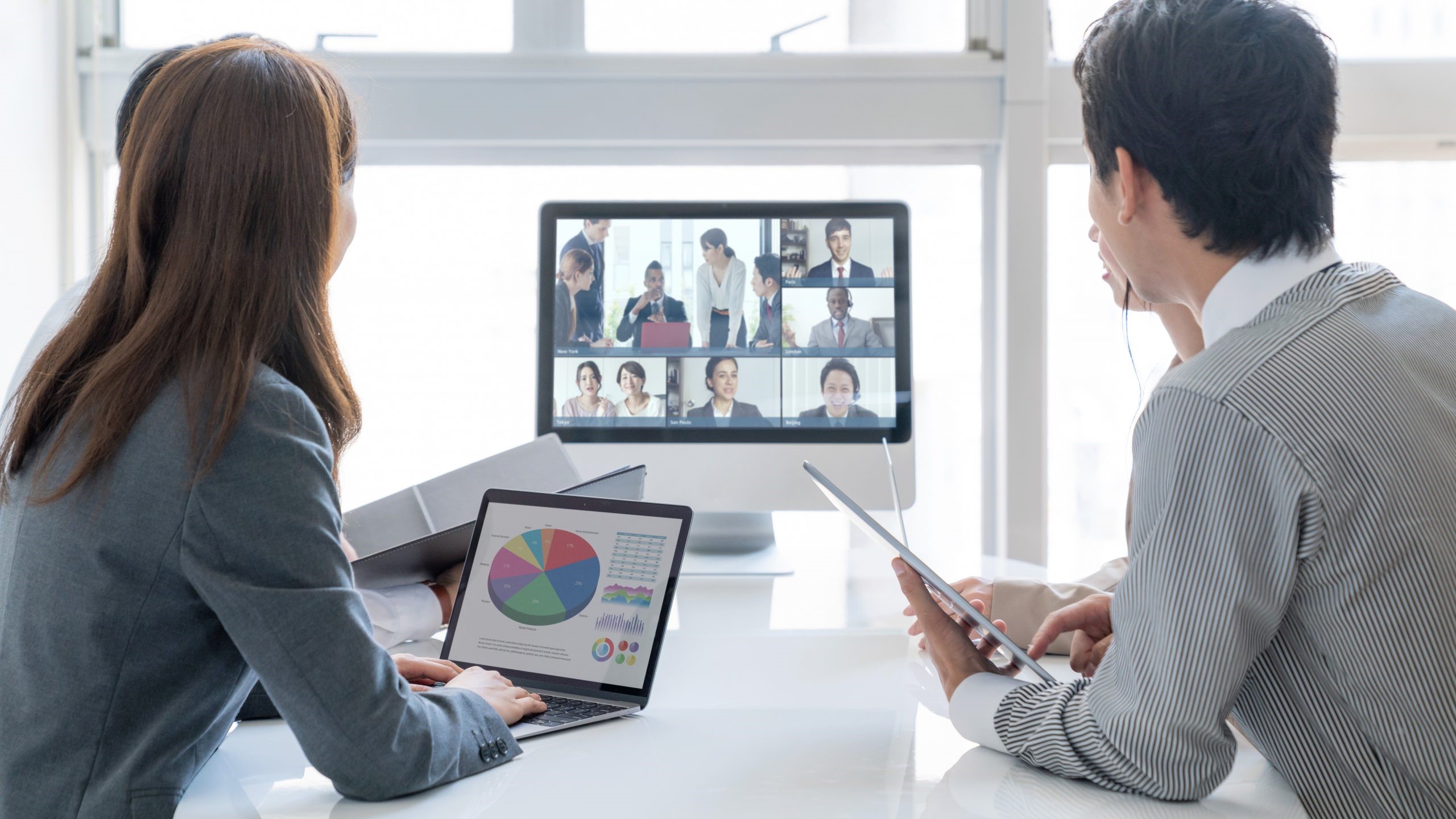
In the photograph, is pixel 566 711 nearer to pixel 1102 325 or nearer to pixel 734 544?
pixel 734 544

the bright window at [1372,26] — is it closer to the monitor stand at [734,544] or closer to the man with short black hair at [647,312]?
the man with short black hair at [647,312]

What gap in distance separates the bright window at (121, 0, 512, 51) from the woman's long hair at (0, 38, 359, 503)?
1.43 meters

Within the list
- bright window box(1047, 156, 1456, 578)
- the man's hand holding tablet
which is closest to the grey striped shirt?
the man's hand holding tablet

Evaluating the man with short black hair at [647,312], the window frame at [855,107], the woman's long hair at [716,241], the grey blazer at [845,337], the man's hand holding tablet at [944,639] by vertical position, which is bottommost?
the man's hand holding tablet at [944,639]

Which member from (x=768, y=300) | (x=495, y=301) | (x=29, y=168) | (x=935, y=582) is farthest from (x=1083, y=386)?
(x=29, y=168)

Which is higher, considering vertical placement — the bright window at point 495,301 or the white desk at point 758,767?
the bright window at point 495,301

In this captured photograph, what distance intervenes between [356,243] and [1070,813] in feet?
6.31

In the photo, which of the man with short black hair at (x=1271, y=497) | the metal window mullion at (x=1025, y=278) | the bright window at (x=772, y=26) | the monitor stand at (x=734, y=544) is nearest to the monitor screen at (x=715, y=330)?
the monitor stand at (x=734, y=544)

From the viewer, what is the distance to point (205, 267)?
0.74 metres

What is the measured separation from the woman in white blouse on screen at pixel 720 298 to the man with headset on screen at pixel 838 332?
9 cm

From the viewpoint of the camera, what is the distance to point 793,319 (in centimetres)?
167

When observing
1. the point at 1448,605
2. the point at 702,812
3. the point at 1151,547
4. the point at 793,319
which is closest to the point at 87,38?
the point at 793,319

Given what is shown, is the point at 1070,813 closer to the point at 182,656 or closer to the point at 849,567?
the point at 182,656

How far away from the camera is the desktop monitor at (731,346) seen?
1.65 meters
